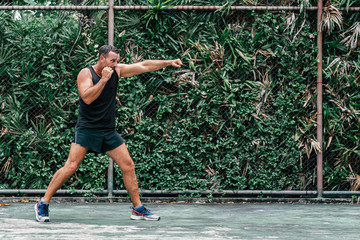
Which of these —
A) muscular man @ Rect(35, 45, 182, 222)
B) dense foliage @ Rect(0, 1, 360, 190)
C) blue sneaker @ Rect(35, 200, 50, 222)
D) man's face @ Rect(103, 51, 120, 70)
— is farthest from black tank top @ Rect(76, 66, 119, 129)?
dense foliage @ Rect(0, 1, 360, 190)

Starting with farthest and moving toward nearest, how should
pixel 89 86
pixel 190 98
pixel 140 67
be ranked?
1. pixel 190 98
2. pixel 140 67
3. pixel 89 86

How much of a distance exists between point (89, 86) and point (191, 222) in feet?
5.95

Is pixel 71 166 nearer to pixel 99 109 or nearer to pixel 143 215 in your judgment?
pixel 99 109

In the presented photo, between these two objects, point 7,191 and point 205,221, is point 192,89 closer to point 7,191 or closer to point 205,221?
point 205,221

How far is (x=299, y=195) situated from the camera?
7.92 metres

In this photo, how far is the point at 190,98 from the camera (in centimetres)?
767

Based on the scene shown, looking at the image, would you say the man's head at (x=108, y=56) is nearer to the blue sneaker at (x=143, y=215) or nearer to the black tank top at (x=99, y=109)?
the black tank top at (x=99, y=109)

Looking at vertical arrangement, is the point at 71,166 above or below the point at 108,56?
below

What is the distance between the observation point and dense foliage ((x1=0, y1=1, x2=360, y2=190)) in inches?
302

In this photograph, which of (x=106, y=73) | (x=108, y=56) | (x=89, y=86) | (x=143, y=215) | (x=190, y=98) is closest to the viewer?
(x=106, y=73)

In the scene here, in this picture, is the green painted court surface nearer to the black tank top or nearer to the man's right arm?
the black tank top

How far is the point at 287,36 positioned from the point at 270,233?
329 cm

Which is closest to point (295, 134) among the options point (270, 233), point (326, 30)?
point (326, 30)

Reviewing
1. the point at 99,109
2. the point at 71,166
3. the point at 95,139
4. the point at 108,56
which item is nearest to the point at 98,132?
the point at 95,139
